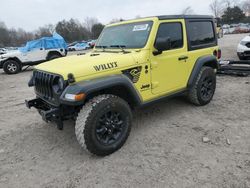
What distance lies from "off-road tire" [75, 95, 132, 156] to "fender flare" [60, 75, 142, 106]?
172 mm

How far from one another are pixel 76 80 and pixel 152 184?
5.28ft

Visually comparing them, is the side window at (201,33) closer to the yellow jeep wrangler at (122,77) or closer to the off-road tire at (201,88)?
the yellow jeep wrangler at (122,77)

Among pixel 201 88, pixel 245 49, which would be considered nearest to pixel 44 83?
pixel 201 88

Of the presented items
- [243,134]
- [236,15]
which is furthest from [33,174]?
[236,15]

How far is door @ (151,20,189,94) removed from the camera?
4137 mm

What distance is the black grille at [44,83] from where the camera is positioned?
357 cm

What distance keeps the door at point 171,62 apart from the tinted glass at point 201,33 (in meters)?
0.27

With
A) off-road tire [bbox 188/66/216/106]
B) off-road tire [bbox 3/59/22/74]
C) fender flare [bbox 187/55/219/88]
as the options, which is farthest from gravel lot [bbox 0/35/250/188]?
off-road tire [bbox 3/59/22/74]

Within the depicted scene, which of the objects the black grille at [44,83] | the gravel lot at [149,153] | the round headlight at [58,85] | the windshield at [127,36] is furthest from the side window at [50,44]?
the round headlight at [58,85]

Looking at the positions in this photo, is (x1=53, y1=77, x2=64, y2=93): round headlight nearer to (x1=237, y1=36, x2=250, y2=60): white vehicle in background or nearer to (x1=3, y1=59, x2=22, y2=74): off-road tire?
(x1=237, y1=36, x2=250, y2=60): white vehicle in background

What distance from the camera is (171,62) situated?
434 centimetres

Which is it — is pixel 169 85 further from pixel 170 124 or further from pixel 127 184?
pixel 127 184

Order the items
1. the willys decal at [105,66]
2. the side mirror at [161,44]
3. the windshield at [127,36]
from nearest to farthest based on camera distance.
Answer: the willys decal at [105,66] < the side mirror at [161,44] < the windshield at [127,36]

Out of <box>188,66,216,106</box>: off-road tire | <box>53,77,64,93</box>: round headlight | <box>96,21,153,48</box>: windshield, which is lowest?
<box>188,66,216,106</box>: off-road tire
